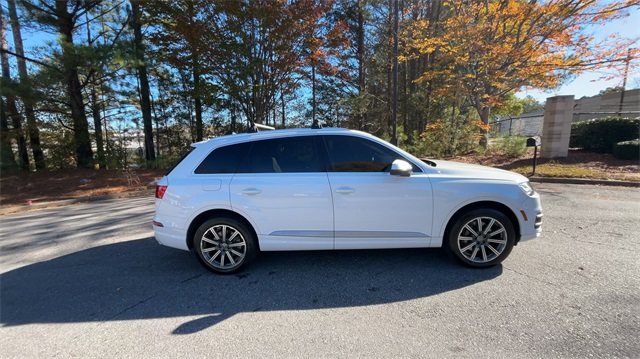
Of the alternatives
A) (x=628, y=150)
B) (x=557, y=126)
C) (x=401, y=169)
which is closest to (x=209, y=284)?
(x=401, y=169)

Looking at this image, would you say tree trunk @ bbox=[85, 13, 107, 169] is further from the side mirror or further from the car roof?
the side mirror

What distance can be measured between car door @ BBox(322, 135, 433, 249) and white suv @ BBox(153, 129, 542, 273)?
0.01 m

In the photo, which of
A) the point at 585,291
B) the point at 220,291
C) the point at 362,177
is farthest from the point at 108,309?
the point at 585,291

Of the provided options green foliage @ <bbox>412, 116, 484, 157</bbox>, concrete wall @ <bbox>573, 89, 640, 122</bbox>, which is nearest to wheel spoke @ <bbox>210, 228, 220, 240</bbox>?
green foliage @ <bbox>412, 116, 484, 157</bbox>

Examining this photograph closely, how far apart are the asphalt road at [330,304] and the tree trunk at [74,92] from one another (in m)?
9.41

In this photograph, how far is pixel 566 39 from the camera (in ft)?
35.3

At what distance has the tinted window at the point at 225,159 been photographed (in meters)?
3.61

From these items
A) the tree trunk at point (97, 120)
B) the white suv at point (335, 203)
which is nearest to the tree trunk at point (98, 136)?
the tree trunk at point (97, 120)

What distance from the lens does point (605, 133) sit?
1159cm

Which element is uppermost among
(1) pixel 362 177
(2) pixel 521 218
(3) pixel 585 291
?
(1) pixel 362 177

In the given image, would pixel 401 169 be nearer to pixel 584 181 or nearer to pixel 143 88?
pixel 584 181

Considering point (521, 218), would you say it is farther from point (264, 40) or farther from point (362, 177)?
point (264, 40)

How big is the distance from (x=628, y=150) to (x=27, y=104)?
2374 centimetres

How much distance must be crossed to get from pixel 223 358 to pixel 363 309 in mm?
1297
